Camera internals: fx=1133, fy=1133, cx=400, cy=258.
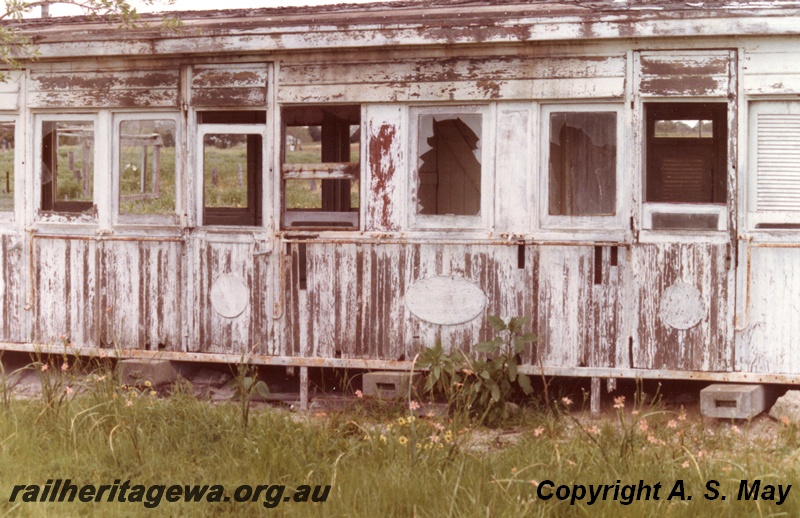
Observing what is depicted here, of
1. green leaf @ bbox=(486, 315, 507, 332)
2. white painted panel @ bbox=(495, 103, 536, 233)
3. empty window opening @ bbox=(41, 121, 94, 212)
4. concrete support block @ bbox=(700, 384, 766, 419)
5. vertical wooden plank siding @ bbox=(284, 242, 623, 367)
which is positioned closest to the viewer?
concrete support block @ bbox=(700, 384, 766, 419)

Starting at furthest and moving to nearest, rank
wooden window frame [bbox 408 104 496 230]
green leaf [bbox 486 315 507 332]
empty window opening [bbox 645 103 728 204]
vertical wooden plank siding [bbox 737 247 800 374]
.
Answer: empty window opening [bbox 645 103 728 204] → wooden window frame [bbox 408 104 496 230] → green leaf [bbox 486 315 507 332] → vertical wooden plank siding [bbox 737 247 800 374]

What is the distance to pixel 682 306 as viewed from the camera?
8.81 meters

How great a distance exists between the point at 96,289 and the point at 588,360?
4.41 metres

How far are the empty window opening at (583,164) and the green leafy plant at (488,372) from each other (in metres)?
1.07

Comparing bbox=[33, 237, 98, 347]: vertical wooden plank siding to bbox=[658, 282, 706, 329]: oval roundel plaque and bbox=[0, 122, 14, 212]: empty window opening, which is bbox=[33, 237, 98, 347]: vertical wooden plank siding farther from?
bbox=[658, 282, 706, 329]: oval roundel plaque

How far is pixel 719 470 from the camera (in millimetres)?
6070

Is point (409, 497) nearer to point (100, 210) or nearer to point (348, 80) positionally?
point (348, 80)

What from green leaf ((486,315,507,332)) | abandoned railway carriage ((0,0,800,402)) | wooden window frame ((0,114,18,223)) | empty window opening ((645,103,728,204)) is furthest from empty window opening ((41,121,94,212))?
empty window opening ((645,103,728,204))

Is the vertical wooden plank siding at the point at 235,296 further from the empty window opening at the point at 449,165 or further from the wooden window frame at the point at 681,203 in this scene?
the wooden window frame at the point at 681,203

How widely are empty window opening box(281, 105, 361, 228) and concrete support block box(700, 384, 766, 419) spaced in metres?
3.20

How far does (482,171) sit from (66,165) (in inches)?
158

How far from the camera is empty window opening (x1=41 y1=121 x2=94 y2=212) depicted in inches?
408

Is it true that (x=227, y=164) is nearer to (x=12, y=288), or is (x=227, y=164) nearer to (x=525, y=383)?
(x=12, y=288)

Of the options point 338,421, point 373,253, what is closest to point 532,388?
point 373,253
